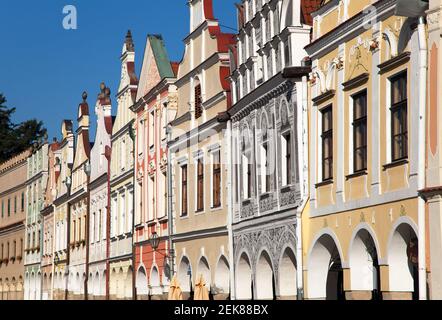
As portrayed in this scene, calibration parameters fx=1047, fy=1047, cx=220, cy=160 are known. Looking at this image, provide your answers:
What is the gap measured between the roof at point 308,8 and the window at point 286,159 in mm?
3115

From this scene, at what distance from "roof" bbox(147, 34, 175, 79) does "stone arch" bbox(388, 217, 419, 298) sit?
20637 mm

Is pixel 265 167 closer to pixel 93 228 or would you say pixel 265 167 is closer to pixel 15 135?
pixel 93 228

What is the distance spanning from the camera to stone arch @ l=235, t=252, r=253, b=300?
3269cm

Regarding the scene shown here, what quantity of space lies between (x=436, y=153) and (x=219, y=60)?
16.8 meters

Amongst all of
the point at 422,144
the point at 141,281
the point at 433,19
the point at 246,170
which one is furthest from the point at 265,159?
the point at 141,281

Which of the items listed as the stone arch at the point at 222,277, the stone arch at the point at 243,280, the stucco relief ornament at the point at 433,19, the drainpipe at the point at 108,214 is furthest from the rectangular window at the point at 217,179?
the stucco relief ornament at the point at 433,19

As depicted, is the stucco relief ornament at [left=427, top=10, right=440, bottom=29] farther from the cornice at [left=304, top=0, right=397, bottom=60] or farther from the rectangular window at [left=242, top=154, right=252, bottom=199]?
the rectangular window at [left=242, top=154, right=252, bottom=199]

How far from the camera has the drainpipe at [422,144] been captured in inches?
781

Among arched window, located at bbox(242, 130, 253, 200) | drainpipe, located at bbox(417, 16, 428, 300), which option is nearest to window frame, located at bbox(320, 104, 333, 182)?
drainpipe, located at bbox(417, 16, 428, 300)

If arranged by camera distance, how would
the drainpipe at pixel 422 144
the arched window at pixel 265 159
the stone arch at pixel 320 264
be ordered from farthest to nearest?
the arched window at pixel 265 159, the stone arch at pixel 320 264, the drainpipe at pixel 422 144

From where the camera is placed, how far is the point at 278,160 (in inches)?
1155

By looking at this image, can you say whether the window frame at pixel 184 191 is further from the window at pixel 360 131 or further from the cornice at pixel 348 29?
the window at pixel 360 131
